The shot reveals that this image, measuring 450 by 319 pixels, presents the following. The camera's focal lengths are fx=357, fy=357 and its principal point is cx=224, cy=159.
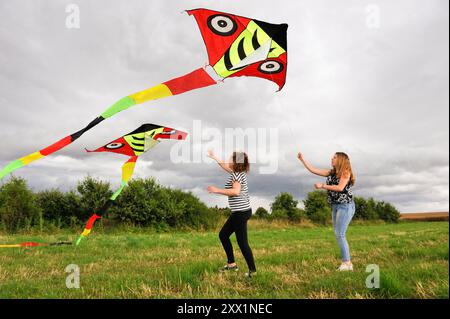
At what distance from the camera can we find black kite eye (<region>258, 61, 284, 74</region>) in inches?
263

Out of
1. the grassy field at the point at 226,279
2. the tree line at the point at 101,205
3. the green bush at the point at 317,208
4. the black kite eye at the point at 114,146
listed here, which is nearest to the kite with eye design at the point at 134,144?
the black kite eye at the point at 114,146

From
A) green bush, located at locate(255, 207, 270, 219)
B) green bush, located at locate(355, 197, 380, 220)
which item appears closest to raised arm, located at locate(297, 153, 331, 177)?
green bush, located at locate(255, 207, 270, 219)

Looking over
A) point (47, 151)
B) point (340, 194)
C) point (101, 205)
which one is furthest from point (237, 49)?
point (101, 205)

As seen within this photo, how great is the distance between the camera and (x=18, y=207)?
22.2 metres

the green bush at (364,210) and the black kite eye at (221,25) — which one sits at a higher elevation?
the black kite eye at (221,25)

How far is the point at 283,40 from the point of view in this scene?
6.40 m

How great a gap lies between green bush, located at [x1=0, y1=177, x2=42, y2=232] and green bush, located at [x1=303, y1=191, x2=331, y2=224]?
1066 inches

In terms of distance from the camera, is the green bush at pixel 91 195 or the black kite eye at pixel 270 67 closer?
the black kite eye at pixel 270 67

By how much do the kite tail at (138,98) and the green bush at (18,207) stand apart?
2020cm

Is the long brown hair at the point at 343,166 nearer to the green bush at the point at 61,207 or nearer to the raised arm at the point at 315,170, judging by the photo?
the raised arm at the point at 315,170

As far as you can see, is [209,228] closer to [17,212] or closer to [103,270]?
[17,212]

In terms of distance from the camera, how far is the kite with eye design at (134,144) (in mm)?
8680
